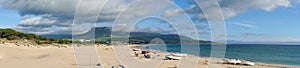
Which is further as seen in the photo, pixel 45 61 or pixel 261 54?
pixel 261 54

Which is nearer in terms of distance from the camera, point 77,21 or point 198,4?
point 77,21

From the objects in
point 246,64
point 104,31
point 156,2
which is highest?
point 156,2

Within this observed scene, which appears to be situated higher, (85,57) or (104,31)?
(104,31)

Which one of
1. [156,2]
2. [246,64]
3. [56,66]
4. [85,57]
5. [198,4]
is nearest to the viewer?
[198,4]

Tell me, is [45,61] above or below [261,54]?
above

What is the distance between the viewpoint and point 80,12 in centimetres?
1114

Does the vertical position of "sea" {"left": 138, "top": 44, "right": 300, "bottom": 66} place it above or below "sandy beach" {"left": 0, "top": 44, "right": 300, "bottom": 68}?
below

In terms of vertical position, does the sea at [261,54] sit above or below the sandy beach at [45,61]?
below

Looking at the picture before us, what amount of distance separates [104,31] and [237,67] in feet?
43.0

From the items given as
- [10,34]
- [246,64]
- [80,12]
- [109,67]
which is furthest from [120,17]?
[10,34]

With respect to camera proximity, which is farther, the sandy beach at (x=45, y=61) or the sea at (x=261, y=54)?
the sea at (x=261, y=54)

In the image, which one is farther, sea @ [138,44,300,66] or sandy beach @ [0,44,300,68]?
sea @ [138,44,300,66]

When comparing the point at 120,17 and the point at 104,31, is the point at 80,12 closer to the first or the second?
the point at 120,17

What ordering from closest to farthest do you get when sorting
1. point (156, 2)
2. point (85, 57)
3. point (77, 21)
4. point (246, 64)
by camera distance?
point (77, 21)
point (156, 2)
point (85, 57)
point (246, 64)
